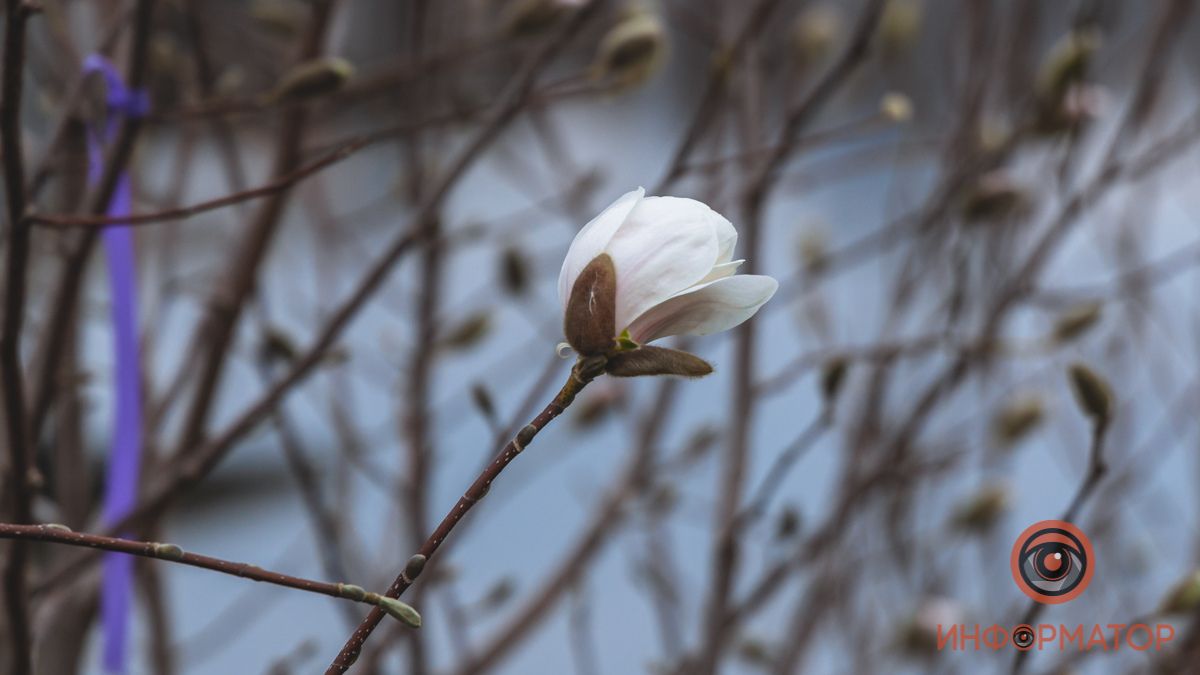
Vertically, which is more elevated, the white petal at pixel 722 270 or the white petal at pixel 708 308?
the white petal at pixel 722 270

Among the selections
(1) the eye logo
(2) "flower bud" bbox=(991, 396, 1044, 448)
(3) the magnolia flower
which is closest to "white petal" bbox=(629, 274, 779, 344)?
(3) the magnolia flower

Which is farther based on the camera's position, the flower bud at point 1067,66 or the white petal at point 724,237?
the flower bud at point 1067,66

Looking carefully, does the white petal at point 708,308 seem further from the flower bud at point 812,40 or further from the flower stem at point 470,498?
the flower bud at point 812,40

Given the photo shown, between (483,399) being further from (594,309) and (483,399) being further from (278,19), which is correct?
(278,19)

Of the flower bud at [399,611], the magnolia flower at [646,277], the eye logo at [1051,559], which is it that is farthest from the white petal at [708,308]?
the eye logo at [1051,559]

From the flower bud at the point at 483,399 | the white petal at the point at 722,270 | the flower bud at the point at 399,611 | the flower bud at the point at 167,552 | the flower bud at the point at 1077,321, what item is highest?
the flower bud at the point at 1077,321

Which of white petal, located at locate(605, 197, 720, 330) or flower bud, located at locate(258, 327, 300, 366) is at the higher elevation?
flower bud, located at locate(258, 327, 300, 366)

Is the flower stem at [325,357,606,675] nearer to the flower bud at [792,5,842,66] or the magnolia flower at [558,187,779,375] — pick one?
the magnolia flower at [558,187,779,375]

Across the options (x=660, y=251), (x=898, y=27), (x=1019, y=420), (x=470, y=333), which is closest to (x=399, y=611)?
(x=660, y=251)
